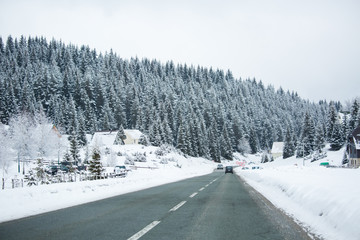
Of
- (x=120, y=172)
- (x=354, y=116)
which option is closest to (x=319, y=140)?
(x=354, y=116)

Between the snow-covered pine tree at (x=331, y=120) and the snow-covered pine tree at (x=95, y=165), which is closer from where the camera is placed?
the snow-covered pine tree at (x=95, y=165)

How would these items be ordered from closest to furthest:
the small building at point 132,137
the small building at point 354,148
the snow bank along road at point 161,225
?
1. the snow bank along road at point 161,225
2. the small building at point 354,148
3. the small building at point 132,137

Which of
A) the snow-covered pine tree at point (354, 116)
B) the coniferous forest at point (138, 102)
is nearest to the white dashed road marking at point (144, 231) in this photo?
the coniferous forest at point (138, 102)

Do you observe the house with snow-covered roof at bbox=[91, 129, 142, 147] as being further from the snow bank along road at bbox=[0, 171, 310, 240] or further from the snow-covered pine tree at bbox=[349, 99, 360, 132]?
the snow bank along road at bbox=[0, 171, 310, 240]

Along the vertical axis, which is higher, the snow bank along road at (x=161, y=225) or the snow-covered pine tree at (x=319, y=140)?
the snow-covered pine tree at (x=319, y=140)

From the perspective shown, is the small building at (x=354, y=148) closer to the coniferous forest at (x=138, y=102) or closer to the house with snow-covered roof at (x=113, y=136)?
the coniferous forest at (x=138, y=102)

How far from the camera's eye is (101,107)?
115 metres

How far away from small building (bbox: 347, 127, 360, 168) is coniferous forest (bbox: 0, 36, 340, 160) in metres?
14.8

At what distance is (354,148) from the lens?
55938 mm

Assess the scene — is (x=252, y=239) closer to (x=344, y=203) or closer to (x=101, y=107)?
(x=344, y=203)

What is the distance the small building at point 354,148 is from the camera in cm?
5384

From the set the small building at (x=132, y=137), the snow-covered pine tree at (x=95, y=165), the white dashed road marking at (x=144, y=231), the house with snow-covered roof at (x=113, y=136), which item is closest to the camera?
the white dashed road marking at (x=144, y=231)

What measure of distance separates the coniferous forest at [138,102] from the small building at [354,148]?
14849 millimetres

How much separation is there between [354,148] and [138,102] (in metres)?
72.8
